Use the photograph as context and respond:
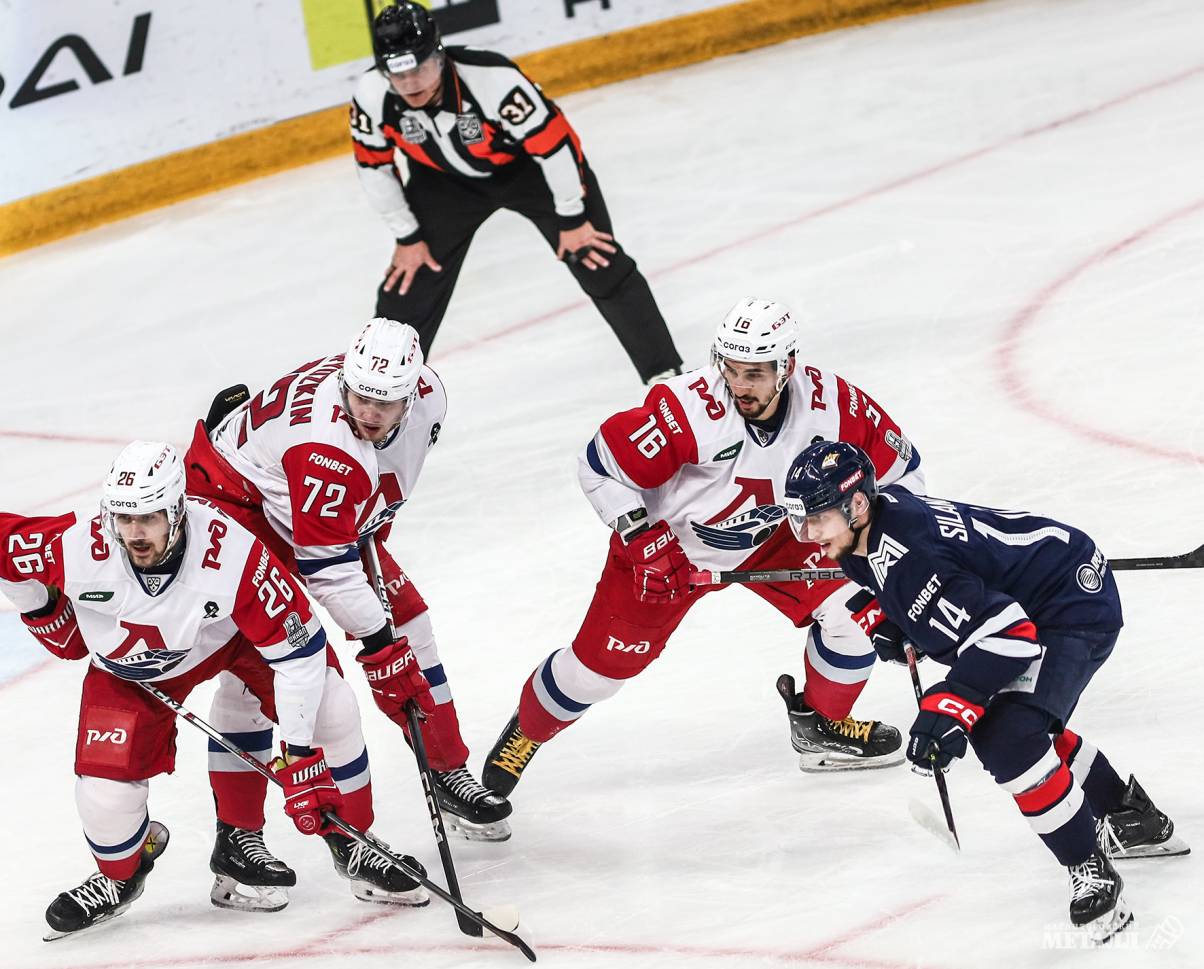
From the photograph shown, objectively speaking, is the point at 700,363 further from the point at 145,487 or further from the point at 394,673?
the point at 145,487

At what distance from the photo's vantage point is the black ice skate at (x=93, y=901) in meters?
3.59

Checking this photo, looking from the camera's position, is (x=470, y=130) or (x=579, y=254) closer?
(x=470, y=130)

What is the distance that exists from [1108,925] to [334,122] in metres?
6.58

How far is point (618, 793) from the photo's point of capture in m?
3.96

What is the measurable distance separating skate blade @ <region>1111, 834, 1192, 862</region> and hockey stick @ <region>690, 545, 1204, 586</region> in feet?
1.82

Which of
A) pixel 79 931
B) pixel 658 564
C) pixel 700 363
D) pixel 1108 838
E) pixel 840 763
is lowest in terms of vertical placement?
pixel 700 363

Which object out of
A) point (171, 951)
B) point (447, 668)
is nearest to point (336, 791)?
point (171, 951)

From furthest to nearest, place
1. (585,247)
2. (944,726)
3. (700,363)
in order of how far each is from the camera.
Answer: (700,363) < (585,247) < (944,726)

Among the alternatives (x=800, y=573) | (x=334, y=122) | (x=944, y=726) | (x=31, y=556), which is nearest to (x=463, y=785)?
(x=800, y=573)

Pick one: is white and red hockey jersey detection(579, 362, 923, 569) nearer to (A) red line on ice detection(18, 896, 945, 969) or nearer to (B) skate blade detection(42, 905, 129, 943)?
(A) red line on ice detection(18, 896, 945, 969)

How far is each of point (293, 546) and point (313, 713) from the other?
0.49 meters

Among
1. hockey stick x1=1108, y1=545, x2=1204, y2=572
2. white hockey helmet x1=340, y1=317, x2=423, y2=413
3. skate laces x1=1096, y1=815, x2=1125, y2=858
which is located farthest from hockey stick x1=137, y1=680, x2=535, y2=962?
hockey stick x1=1108, y1=545, x2=1204, y2=572

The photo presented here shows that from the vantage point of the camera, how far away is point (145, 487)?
321cm

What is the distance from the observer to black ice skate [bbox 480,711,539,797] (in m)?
3.92
